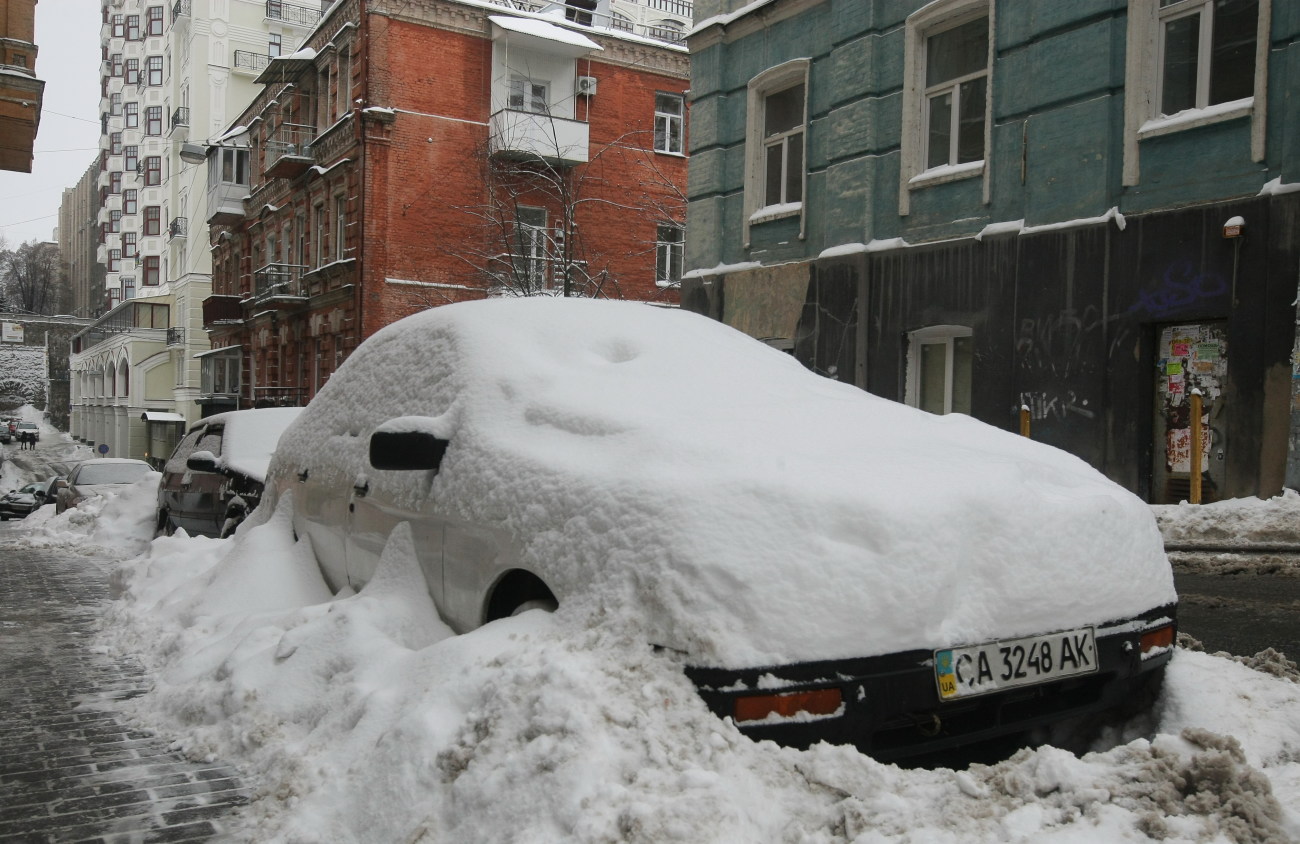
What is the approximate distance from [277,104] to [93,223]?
2868 inches

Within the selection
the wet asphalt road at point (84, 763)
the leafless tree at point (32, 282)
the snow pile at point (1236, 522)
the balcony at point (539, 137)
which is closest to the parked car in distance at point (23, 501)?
the balcony at point (539, 137)

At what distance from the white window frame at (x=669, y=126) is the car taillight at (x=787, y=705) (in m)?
30.2

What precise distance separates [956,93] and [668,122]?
19.8 metres

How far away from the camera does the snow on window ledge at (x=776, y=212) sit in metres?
15.7

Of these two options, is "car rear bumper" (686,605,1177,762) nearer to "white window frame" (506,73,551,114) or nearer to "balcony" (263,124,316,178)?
"white window frame" (506,73,551,114)

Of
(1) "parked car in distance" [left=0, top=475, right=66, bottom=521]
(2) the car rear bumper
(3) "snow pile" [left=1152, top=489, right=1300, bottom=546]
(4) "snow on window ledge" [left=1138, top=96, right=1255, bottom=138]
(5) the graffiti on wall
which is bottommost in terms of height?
(1) "parked car in distance" [left=0, top=475, right=66, bottom=521]

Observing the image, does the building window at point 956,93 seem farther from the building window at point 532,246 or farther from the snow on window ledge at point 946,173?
the building window at point 532,246

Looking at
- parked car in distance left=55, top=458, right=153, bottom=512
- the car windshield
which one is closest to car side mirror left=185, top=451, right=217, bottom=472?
parked car in distance left=55, top=458, right=153, bottom=512

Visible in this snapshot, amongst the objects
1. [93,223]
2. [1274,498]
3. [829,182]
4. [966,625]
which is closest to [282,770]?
[966,625]

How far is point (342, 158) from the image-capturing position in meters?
29.9

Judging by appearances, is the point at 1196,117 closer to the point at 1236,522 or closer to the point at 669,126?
the point at 1236,522

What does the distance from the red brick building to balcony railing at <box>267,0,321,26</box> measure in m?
23.3

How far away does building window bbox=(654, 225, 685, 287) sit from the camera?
31859mm

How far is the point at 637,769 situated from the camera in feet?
8.54
